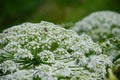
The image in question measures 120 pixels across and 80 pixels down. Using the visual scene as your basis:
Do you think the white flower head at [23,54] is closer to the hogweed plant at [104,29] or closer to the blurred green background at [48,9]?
→ the hogweed plant at [104,29]

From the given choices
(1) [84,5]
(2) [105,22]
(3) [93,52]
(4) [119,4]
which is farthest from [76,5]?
(3) [93,52]

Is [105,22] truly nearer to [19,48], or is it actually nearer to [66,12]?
[19,48]

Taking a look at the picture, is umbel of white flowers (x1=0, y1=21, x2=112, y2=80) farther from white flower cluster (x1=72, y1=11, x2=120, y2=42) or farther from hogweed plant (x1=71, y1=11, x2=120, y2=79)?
white flower cluster (x1=72, y1=11, x2=120, y2=42)

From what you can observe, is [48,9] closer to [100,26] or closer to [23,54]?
[100,26]

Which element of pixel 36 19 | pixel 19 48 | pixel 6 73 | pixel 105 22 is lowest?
pixel 6 73

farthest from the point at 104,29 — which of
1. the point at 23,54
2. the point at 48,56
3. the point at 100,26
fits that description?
the point at 23,54

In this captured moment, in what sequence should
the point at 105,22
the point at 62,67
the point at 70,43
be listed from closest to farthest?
1. the point at 62,67
2. the point at 70,43
3. the point at 105,22
